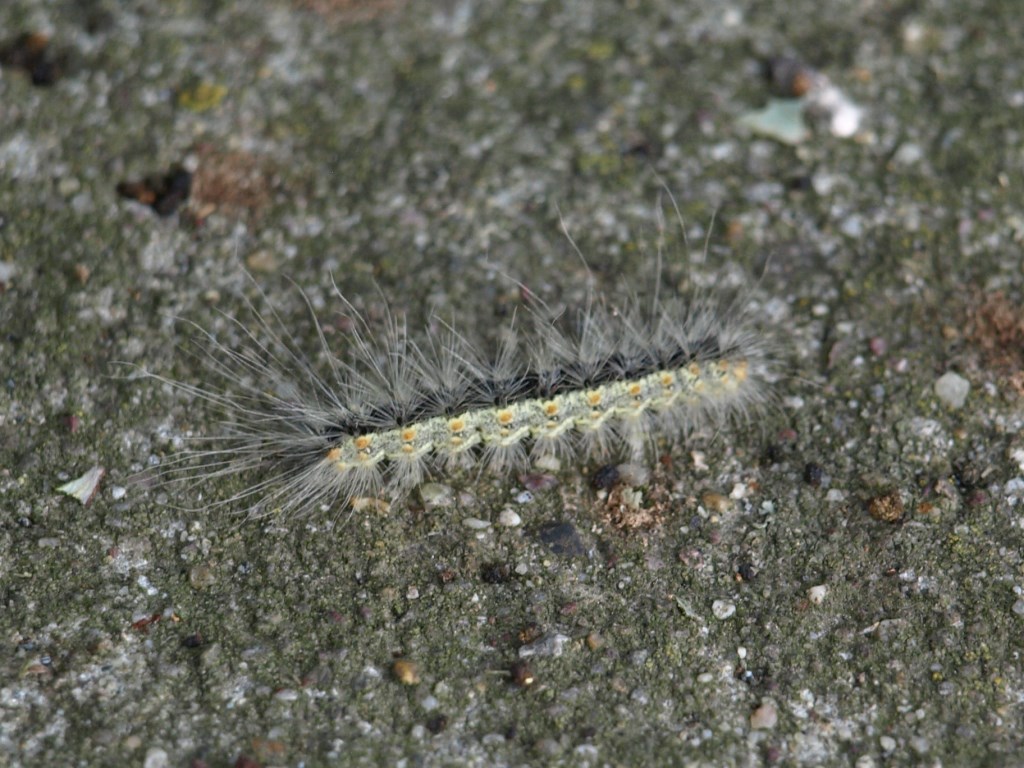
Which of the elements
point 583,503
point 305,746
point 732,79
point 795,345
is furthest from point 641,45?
point 305,746

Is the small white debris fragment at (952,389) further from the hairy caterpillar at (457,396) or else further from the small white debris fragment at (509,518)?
the small white debris fragment at (509,518)

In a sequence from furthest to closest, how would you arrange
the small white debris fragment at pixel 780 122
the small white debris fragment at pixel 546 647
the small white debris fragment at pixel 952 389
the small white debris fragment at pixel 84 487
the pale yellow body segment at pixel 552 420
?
the small white debris fragment at pixel 780 122 < the small white debris fragment at pixel 952 389 < the pale yellow body segment at pixel 552 420 < the small white debris fragment at pixel 84 487 < the small white debris fragment at pixel 546 647

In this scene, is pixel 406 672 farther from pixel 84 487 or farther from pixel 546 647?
pixel 84 487

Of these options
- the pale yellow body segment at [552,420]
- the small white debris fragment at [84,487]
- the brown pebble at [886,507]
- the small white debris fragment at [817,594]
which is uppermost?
the small white debris fragment at [84,487]

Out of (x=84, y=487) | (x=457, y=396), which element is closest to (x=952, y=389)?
(x=457, y=396)

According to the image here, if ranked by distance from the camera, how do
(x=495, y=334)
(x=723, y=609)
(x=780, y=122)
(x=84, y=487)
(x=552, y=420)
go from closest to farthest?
(x=723, y=609) → (x=84, y=487) → (x=552, y=420) → (x=495, y=334) → (x=780, y=122)

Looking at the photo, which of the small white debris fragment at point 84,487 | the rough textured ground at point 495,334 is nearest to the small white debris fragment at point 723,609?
the rough textured ground at point 495,334
